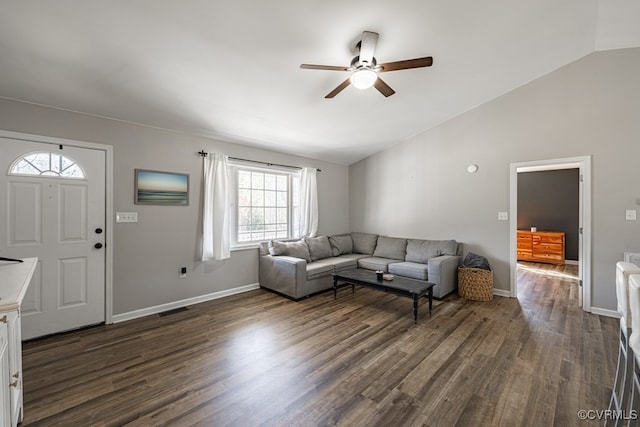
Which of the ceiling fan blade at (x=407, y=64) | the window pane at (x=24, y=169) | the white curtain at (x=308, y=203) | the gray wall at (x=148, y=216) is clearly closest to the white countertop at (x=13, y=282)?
the window pane at (x=24, y=169)

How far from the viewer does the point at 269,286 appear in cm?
438

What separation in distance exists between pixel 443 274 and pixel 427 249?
720 mm

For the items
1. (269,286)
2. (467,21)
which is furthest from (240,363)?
(467,21)

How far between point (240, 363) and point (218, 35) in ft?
9.07

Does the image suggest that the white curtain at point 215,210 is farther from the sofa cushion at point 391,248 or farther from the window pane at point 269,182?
the sofa cushion at point 391,248

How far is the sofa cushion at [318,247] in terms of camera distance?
489cm

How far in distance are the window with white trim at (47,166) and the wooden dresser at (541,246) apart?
27.9ft

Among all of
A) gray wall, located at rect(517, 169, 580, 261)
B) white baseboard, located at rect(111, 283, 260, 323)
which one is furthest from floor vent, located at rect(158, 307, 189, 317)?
gray wall, located at rect(517, 169, 580, 261)

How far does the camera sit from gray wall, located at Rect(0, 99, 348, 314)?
2908 millimetres

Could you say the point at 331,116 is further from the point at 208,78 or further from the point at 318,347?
the point at 318,347

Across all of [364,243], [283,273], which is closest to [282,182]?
[283,273]

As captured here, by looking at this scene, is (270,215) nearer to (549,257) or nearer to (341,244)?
(341,244)

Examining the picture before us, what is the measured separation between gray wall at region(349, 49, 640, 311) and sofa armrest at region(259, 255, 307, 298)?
2361mm

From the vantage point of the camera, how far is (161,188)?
11.6 feet
